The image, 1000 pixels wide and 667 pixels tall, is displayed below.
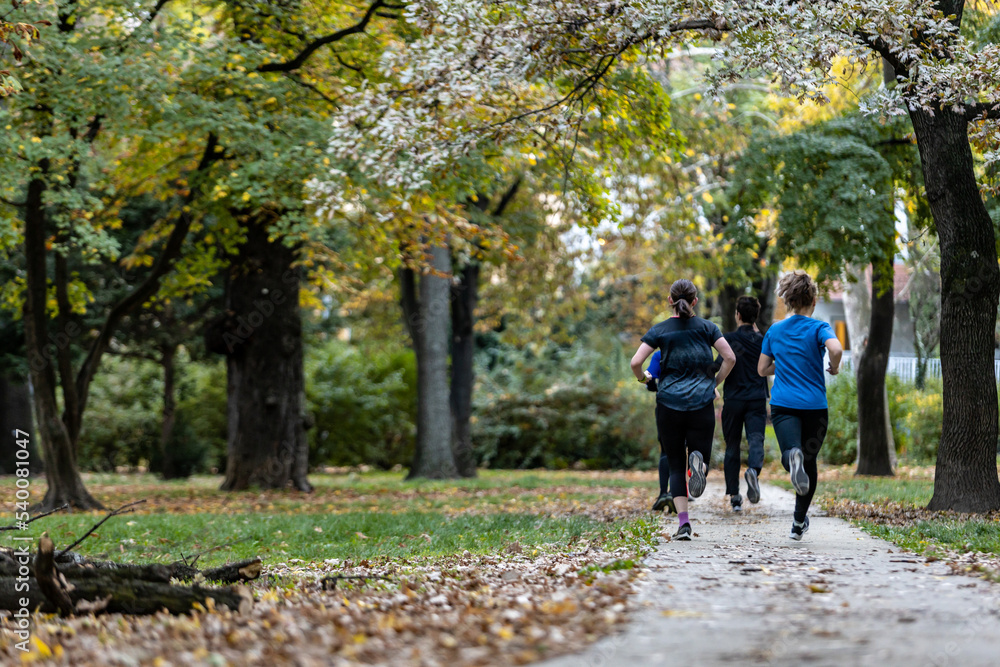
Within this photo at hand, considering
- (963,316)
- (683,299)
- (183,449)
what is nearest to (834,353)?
(683,299)

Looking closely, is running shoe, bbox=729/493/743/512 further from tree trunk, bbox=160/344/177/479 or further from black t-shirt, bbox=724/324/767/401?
tree trunk, bbox=160/344/177/479

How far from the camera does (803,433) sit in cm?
696

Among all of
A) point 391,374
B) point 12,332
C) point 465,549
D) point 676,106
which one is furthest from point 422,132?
point 391,374

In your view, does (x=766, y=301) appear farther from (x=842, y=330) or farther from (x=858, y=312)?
(x=842, y=330)

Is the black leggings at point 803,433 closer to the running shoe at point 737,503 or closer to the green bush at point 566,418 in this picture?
the running shoe at point 737,503

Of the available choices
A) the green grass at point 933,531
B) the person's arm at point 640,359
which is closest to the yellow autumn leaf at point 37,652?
the person's arm at point 640,359

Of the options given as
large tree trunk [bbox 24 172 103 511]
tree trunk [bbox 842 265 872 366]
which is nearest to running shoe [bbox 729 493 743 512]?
large tree trunk [bbox 24 172 103 511]

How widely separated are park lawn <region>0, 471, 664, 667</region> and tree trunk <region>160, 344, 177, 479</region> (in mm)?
9977

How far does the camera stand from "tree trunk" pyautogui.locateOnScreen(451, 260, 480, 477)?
66.6ft

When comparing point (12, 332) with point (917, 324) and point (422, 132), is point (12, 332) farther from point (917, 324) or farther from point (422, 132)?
point (917, 324)

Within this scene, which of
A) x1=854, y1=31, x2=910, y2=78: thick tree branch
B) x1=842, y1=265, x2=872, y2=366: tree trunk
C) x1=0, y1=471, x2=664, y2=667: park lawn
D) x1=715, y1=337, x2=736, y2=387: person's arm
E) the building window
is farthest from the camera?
the building window

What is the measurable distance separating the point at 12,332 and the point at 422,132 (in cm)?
1467

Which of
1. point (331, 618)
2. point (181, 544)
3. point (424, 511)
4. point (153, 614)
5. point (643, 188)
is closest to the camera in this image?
point (331, 618)

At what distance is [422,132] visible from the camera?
981 cm
